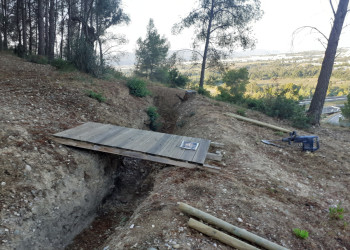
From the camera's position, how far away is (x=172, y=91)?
540 inches

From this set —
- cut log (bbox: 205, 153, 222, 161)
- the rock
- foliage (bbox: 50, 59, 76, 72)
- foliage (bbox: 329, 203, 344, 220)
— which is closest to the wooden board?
cut log (bbox: 205, 153, 222, 161)

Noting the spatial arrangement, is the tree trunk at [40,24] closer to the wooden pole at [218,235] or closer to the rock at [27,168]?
the rock at [27,168]

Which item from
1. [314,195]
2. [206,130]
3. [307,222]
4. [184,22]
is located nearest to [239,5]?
[184,22]

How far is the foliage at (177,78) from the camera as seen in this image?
55.6ft

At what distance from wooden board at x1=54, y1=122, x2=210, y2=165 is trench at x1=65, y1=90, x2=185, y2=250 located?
0.78 meters

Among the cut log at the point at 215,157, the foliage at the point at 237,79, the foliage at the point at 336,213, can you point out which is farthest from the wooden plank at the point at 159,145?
the foliage at the point at 237,79

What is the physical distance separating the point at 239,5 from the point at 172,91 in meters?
7.07

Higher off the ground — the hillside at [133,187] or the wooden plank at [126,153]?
the wooden plank at [126,153]

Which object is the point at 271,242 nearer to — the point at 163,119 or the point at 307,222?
the point at 307,222

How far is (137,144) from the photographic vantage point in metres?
5.02

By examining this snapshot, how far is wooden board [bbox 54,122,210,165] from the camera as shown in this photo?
4.64m

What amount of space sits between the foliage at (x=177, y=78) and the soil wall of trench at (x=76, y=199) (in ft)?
37.3

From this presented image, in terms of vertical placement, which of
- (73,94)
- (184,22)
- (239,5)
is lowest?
(73,94)

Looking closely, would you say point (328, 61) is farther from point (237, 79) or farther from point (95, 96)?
point (237, 79)
